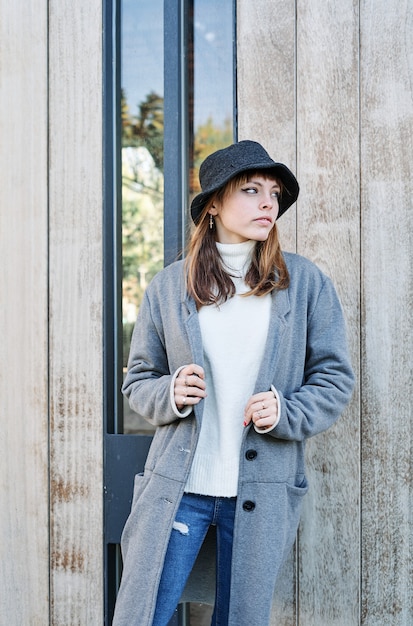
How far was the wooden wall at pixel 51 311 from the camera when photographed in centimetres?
235

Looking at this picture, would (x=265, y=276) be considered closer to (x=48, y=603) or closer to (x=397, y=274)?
(x=397, y=274)

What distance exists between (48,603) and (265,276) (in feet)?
4.59

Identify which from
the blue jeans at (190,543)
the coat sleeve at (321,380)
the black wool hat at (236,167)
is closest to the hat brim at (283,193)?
the black wool hat at (236,167)

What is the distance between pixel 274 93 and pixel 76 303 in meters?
0.95

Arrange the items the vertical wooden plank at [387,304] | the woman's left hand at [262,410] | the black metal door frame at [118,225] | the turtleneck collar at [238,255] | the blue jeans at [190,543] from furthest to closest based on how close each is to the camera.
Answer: the black metal door frame at [118,225]
the vertical wooden plank at [387,304]
the turtleneck collar at [238,255]
the blue jeans at [190,543]
the woman's left hand at [262,410]

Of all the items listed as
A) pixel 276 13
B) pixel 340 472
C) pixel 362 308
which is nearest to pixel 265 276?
pixel 362 308

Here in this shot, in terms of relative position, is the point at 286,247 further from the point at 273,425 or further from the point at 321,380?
the point at 273,425

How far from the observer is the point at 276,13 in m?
2.22

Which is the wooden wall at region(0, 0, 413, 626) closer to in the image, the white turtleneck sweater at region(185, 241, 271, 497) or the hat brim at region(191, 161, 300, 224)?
the hat brim at region(191, 161, 300, 224)

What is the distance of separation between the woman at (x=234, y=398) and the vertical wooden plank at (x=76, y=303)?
1.36ft

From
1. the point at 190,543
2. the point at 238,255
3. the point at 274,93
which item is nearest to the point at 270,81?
the point at 274,93

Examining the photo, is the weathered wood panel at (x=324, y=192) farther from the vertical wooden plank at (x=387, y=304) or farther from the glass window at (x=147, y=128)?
the glass window at (x=147, y=128)

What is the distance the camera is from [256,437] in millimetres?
1792

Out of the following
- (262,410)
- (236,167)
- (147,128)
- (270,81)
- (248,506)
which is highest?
(270,81)
